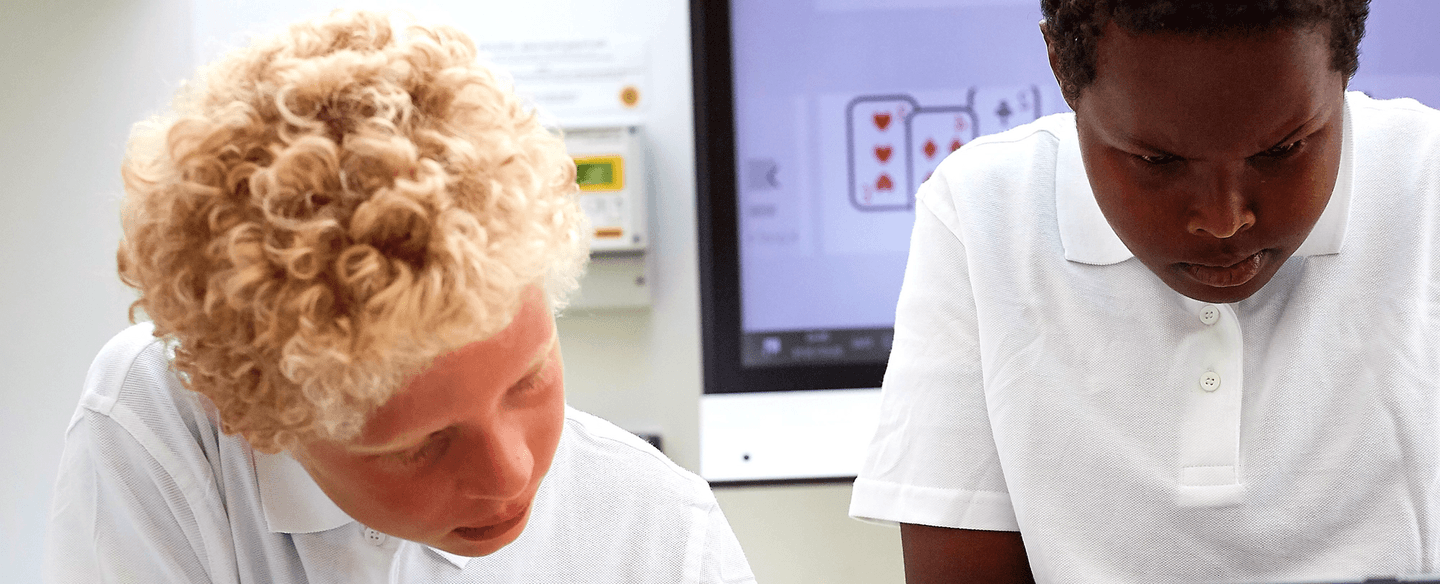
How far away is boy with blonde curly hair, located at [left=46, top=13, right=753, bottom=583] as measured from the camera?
51cm

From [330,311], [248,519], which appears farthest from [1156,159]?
[248,519]

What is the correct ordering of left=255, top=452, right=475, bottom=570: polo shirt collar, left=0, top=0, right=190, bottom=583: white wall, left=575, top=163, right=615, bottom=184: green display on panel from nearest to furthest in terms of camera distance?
left=255, top=452, right=475, bottom=570: polo shirt collar
left=0, top=0, right=190, bottom=583: white wall
left=575, top=163, right=615, bottom=184: green display on panel

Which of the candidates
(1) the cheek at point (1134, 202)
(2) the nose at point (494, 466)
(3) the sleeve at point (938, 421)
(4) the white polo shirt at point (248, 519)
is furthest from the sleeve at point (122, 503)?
(1) the cheek at point (1134, 202)

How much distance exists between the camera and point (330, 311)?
512 millimetres

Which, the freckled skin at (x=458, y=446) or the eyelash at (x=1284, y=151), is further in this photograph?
the eyelash at (x=1284, y=151)

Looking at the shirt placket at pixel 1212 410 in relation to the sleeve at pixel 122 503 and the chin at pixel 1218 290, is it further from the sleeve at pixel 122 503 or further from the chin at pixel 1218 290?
the sleeve at pixel 122 503

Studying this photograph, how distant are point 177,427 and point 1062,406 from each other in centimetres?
66

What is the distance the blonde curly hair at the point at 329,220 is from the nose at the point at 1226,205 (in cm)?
42

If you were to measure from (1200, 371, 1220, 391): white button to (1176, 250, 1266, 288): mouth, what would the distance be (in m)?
0.13

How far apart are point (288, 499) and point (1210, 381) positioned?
27.4 inches

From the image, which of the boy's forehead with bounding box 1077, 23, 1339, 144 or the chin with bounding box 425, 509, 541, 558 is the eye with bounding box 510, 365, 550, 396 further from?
the boy's forehead with bounding box 1077, 23, 1339, 144

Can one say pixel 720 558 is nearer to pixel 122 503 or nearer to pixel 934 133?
pixel 122 503

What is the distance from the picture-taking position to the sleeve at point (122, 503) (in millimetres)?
688

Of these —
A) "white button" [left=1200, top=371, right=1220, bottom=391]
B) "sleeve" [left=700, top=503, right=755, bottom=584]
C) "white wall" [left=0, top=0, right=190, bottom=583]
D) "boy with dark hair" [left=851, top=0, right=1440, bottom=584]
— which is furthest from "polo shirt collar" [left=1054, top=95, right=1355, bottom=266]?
"white wall" [left=0, top=0, right=190, bottom=583]
